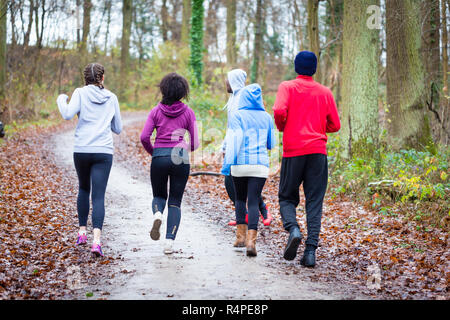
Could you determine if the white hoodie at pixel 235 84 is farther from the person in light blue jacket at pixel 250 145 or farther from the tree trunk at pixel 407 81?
the tree trunk at pixel 407 81

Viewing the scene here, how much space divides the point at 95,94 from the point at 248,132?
5.93ft

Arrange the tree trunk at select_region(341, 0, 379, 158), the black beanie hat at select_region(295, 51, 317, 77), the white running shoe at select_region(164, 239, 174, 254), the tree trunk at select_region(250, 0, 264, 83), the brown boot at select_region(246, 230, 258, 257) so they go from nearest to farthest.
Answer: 1. the black beanie hat at select_region(295, 51, 317, 77)
2. the brown boot at select_region(246, 230, 258, 257)
3. the white running shoe at select_region(164, 239, 174, 254)
4. the tree trunk at select_region(341, 0, 379, 158)
5. the tree trunk at select_region(250, 0, 264, 83)

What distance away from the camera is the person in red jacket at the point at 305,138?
4.93 meters

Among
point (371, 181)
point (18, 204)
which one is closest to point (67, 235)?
point (18, 204)

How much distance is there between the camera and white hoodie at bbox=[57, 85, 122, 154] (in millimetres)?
5270

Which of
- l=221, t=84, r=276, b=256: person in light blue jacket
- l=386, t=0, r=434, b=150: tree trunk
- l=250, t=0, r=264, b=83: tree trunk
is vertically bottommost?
l=221, t=84, r=276, b=256: person in light blue jacket

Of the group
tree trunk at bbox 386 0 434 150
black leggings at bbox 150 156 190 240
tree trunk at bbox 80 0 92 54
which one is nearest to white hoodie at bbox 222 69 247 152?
black leggings at bbox 150 156 190 240

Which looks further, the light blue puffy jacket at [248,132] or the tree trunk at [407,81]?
the tree trunk at [407,81]

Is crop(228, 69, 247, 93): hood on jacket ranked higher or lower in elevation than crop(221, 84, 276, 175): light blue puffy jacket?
higher

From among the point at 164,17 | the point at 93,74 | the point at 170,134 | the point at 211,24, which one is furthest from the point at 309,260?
the point at 164,17

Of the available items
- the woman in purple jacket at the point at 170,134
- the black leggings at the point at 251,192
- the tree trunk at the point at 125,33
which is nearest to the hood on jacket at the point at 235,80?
the woman in purple jacket at the point at 170,134

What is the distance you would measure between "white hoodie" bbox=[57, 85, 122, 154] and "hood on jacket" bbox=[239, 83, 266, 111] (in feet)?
4.72

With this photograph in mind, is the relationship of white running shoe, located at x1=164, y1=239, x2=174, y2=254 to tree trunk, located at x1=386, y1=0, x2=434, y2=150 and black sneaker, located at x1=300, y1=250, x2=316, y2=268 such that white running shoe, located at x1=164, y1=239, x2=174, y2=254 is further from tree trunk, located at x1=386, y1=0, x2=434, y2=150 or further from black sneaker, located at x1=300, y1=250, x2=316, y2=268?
tree trunk, located at x1=386, y1=0, x2=434, y2=150
